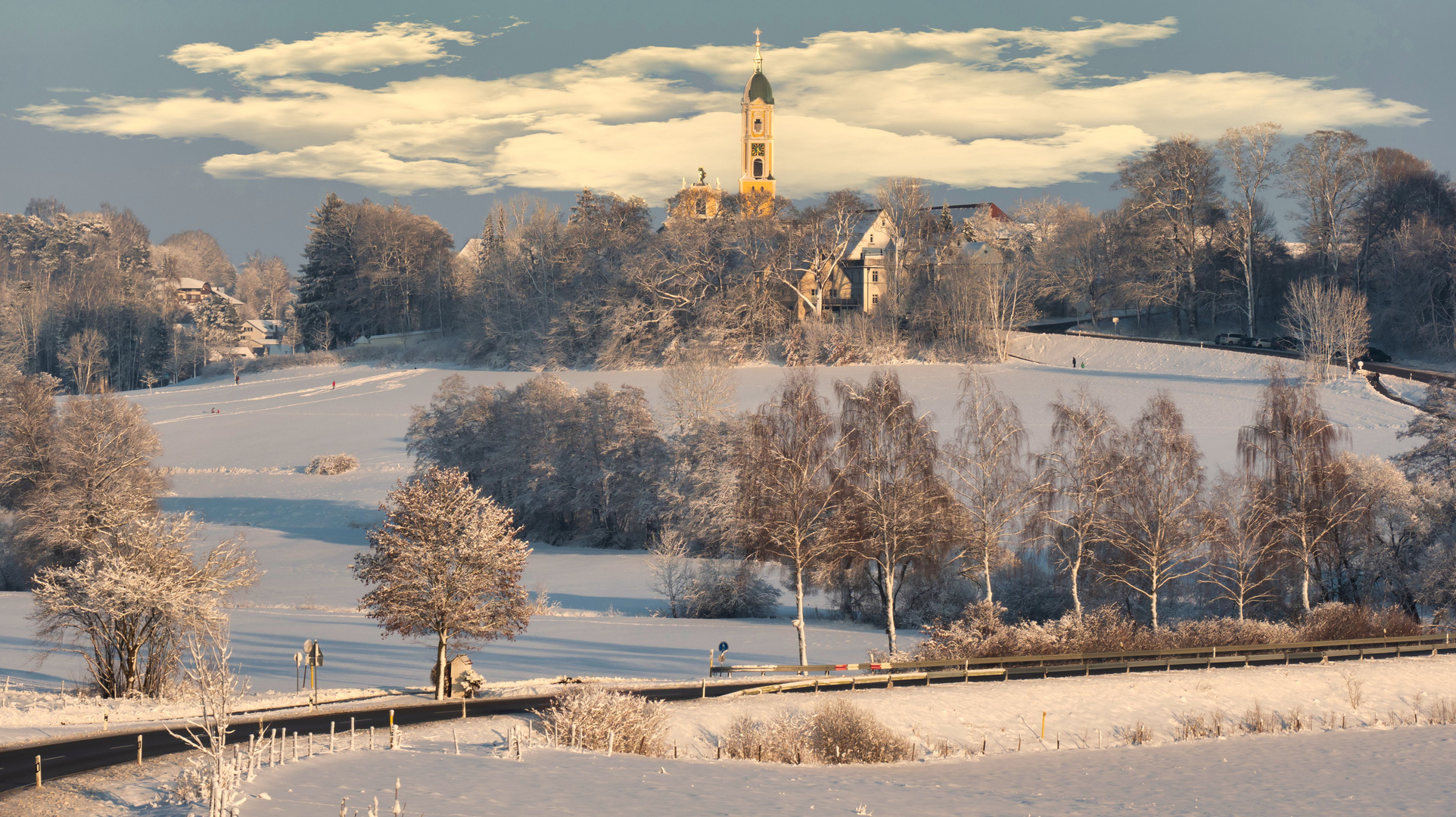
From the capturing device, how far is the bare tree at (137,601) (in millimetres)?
26531

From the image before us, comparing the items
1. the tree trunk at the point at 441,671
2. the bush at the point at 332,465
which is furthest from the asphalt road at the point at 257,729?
the bush at the point at 332,465

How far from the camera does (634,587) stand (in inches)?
1860

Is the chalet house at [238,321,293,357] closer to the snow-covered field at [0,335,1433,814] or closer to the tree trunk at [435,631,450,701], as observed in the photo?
the snow-covered field at [0,335,1433,814]

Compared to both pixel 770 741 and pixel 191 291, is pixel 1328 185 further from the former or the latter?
pixel 191 291

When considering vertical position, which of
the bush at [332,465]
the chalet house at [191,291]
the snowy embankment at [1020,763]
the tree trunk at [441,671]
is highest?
the chalet house at [191,291]

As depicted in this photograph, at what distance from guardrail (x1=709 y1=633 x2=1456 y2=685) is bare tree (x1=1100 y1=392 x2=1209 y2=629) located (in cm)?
396

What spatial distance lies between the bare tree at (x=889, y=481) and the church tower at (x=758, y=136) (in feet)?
357

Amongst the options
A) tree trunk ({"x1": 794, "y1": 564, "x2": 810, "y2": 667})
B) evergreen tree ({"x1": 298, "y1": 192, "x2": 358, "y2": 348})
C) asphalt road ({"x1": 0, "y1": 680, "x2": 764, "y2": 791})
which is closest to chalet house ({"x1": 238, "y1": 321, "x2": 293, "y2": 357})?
evergreen tree ({"x1": 298, "y1": 192, "x2": 358, "y2": 348})

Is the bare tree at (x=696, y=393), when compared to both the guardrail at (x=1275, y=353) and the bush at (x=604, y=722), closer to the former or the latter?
the guardrail at (x=1275, y=353)

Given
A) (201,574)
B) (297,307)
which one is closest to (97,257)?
(297,307)

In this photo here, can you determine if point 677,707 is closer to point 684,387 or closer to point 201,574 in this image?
point 201,574

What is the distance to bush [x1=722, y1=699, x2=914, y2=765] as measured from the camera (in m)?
23.1

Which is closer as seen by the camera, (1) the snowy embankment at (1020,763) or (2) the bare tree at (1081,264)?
(1) the snowy embankment at (1020,763)

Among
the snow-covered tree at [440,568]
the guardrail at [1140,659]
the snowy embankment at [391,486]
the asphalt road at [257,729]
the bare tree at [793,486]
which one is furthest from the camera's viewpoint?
the snowy embankment at [391,486]
